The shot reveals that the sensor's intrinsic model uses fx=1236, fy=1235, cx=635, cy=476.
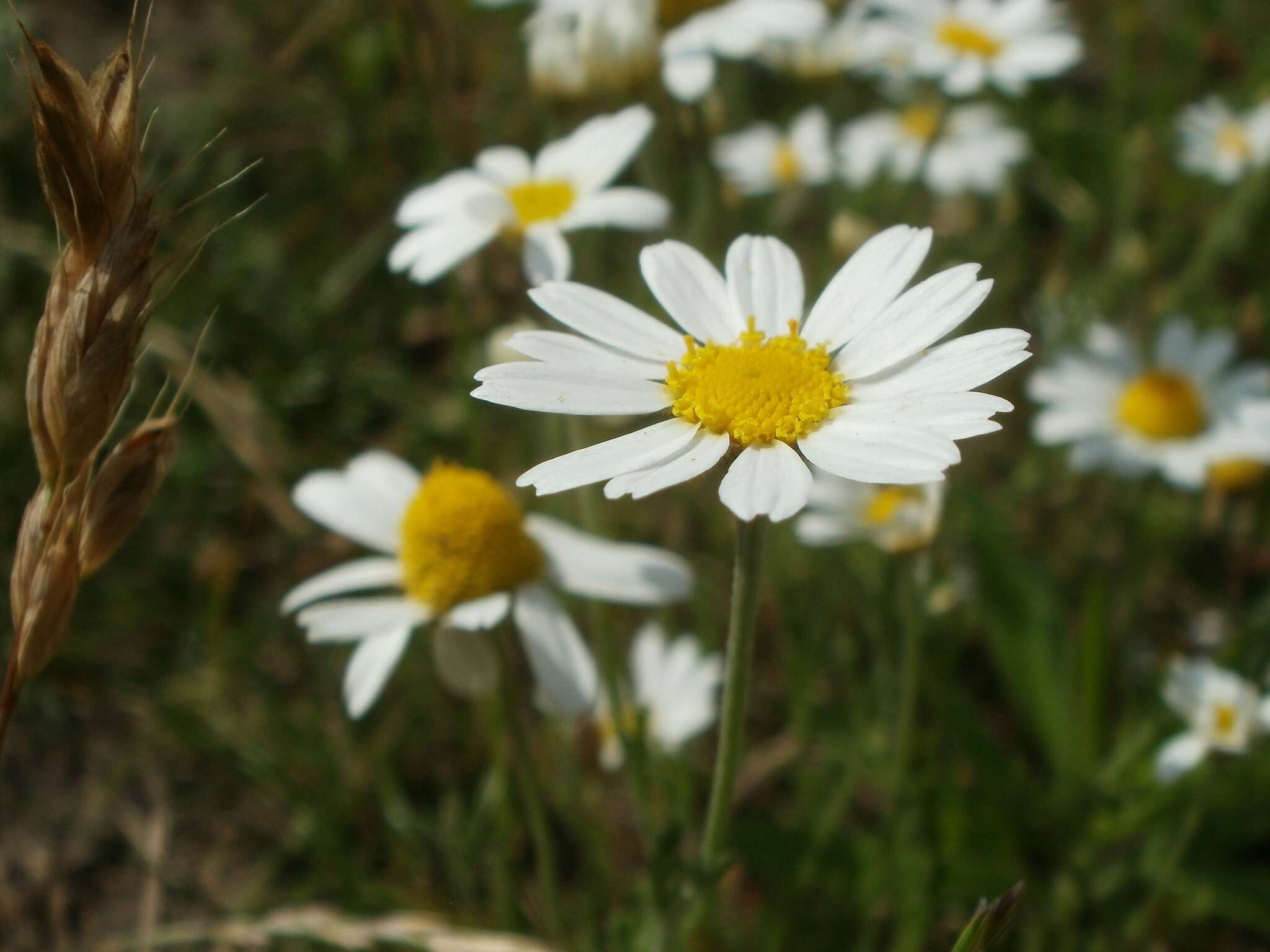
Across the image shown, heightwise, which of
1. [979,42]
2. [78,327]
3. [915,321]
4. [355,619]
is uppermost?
[78,327]

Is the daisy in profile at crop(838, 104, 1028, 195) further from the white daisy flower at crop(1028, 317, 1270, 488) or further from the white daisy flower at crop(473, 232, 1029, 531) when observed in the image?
the white daisy flower at crop(473, 232, 1029, 531)

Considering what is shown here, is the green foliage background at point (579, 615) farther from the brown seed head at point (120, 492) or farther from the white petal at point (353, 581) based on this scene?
the brown seed head at point (120, 492)

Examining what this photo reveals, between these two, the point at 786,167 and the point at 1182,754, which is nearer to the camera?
the point at 1182,754

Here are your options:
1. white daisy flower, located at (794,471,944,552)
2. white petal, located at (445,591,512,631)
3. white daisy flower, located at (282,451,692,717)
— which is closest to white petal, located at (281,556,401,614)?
white daisy flower, located at (282,451,692,717)

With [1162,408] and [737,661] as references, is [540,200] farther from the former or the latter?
[1162,408]

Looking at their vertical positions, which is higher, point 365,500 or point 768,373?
point 768,373

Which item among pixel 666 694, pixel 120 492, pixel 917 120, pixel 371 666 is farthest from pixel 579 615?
pixel 917 120
